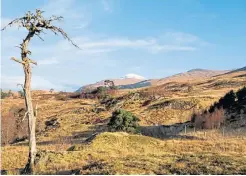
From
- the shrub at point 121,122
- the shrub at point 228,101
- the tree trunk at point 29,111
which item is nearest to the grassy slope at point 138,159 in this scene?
the tree trunk at point 29,111

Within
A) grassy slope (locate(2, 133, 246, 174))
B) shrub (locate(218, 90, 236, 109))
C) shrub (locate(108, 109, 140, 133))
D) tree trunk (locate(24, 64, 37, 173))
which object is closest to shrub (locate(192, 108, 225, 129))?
shrub (locate(218, 90, 236, 109))

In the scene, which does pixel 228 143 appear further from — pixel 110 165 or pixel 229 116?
pixel 229 116

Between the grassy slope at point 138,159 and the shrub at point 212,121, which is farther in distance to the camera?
the shrub at point 212,121

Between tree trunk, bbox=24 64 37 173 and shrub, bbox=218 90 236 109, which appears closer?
tree trunk, bbox=24 64 37 173

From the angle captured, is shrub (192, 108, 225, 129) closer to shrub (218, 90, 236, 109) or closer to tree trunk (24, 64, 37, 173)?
shrub (218, 90, 236, 109)

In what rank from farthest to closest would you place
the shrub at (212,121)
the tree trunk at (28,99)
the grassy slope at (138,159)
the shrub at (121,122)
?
the shrub at (212,121) → the shrub at (121,122) → the tree trunk at (28,99) → the grassy slope at (138,159)

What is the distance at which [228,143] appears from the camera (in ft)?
99.8

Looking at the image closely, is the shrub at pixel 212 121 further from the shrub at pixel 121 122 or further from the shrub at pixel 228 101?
the shrub at pixel 121 122

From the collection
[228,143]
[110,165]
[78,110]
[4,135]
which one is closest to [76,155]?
[110,165]

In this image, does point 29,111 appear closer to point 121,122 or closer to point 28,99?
point 28,99

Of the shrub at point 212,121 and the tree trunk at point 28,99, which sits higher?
the tree trunk at point 28,99

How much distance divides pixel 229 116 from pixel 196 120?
473 centimetres

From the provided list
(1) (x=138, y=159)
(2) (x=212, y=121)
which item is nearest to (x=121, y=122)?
(2) (x=212, y=121)

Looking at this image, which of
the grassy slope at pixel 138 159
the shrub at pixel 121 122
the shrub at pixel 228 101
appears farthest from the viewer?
the shrub at pixel 228 101
